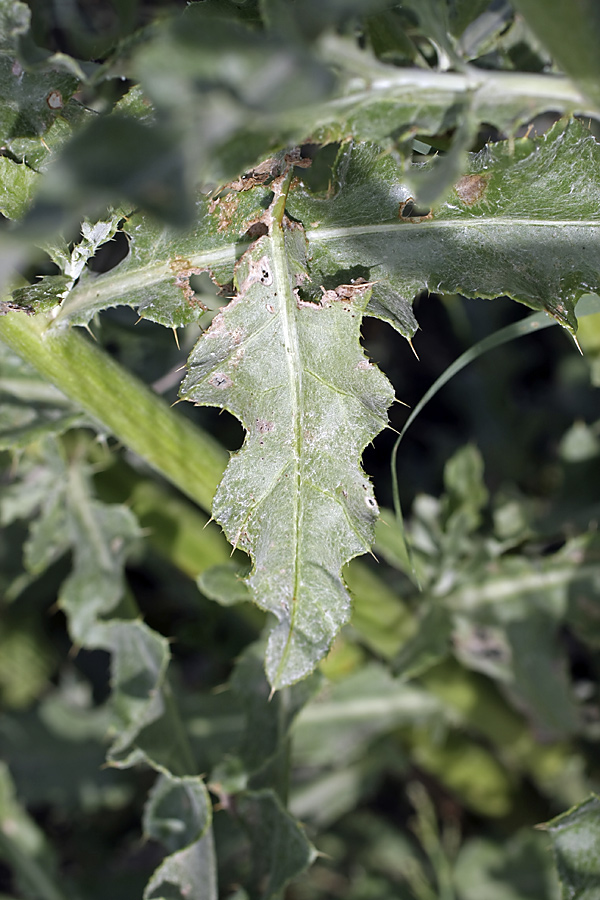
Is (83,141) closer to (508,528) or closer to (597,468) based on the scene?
(508,528)

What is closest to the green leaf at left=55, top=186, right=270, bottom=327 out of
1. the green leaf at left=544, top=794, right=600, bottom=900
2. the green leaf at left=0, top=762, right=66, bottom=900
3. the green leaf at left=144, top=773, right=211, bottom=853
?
the green leaf at left=144, top=773, right=211, bottom=853

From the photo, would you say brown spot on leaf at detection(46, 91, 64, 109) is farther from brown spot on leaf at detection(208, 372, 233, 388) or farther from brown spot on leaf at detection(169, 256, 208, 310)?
brown spot on leaf at detection(208, 372, 233, 388)

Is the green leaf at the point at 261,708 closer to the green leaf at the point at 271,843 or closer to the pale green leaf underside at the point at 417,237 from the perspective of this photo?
the green leaf at the point at 271,843

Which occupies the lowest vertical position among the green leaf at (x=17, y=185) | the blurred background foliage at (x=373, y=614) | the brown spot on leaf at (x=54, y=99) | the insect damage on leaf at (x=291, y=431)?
the blurred background foliage at (x=373, y=614)

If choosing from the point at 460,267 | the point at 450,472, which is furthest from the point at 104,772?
the point at 460,267

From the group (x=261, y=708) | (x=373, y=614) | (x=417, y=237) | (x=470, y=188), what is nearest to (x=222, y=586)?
(x=261, y=708)

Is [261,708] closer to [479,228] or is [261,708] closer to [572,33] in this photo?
[479,228]

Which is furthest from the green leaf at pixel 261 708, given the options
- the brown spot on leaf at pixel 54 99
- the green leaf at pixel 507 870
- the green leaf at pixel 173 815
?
the brown spot on leaf at pixel 54 99
